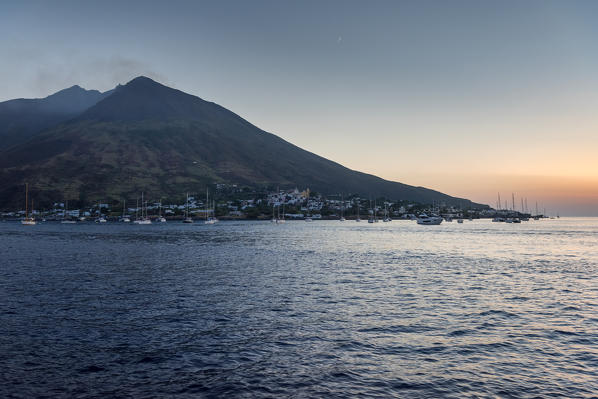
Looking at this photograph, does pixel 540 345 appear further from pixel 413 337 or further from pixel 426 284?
pixel 426 284

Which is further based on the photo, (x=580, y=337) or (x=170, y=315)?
(x=170, y=315)

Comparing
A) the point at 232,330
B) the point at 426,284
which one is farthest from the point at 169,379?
the point at 426,284

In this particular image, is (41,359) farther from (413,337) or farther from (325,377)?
(413,337)

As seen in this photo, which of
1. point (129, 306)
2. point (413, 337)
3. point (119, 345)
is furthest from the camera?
point (129, 306)

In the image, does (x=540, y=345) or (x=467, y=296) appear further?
(x=467, y=296)

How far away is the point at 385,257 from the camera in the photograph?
68500 mm

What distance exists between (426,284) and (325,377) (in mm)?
27342

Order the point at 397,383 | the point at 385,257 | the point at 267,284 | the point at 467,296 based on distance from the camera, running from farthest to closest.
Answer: the point at 385,257
the point at 267,284
the point at 467,296
the point at 397,383

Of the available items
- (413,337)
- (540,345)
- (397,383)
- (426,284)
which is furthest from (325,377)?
(426,284)

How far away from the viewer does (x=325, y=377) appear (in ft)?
53.7

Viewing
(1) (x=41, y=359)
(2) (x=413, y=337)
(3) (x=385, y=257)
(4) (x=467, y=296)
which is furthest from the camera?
(3) (x=385, y=257)

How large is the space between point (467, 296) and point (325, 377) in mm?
22978

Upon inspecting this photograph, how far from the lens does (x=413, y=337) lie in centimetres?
2211

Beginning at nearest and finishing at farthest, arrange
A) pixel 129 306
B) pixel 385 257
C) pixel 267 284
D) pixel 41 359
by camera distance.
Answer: pixel 41 359 < pixel 129 306 < pixel 267 284 < pixel 385 257
